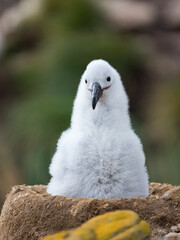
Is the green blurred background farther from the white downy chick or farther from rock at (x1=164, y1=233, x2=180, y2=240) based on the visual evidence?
rock at (x1=164, y1=233, x2=180, y2=240)

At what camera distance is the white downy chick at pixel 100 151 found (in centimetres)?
325

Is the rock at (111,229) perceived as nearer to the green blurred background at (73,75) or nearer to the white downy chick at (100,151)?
the white downy chick at (100,151)

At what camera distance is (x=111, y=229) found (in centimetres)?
248

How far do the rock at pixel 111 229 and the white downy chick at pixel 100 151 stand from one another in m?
0.62

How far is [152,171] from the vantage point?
25.9 ft

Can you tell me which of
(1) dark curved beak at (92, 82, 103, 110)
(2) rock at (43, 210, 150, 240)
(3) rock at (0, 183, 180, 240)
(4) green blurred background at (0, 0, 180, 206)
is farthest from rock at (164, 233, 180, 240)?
(4) green blurred background at (0, 0, 180, 206)

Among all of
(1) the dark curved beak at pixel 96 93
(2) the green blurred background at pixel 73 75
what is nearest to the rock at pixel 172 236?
(1) the dark curved beak at pixel 96 93

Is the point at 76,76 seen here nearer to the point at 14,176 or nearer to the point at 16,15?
the point at 14,176

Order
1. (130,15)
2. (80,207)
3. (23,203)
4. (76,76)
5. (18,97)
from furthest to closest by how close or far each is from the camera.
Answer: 1. (130,15)
2. (18,97)
3. (76,76)
4. (23,203)
5. (80,207)

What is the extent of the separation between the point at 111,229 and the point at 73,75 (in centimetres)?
619

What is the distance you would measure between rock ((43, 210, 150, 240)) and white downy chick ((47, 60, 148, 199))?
0.62 m

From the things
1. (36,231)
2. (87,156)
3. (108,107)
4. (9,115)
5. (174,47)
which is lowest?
(36,231)

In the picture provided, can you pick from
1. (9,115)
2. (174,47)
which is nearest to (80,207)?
(9,115)

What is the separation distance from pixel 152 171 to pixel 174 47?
10.7 feet
